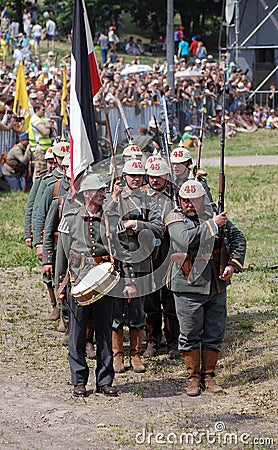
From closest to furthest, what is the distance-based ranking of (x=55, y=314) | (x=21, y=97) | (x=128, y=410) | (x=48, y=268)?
(x=128, y=410) → (x=48, y=268) → (x=55, y=314) → (x=21, y=97)

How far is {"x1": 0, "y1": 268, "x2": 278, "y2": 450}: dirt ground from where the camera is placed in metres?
6.74

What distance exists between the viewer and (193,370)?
26.1ft

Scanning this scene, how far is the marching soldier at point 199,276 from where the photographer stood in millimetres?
7707

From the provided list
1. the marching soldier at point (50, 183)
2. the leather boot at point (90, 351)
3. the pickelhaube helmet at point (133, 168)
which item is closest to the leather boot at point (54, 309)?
the marching soldier at point (50, 183)

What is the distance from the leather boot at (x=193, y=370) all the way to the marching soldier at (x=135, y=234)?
838mm

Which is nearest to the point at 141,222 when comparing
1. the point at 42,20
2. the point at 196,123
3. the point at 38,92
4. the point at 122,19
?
the point at 38,92

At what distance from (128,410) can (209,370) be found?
91 centimetres

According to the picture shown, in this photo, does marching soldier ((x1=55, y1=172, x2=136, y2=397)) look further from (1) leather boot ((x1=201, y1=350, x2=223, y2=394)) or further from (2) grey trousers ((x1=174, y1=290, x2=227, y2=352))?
(1) leather boot ((x1=201, y1=350, x2=223, y2=394))

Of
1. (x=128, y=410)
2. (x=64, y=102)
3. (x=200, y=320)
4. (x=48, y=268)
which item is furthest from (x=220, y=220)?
(x=64, y=102)

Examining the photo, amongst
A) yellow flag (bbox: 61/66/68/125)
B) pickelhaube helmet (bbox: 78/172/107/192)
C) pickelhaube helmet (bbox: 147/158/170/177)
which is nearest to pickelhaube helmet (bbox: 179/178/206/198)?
pickelhaube helmet (bbox: 78/172/107/192)

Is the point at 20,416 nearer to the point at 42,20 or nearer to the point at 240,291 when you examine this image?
the point at 240,291

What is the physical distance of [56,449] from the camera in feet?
21.6

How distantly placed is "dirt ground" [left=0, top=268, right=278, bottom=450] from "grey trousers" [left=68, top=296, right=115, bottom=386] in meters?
0.19

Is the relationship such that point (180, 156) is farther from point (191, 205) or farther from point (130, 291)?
point (130, 291)
